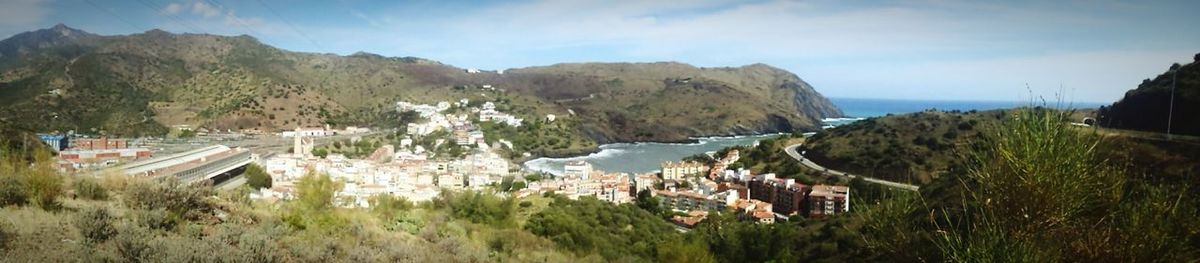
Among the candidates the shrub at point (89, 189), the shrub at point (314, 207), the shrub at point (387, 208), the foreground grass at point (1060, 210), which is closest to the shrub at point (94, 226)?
the shrub at point (314, 207)

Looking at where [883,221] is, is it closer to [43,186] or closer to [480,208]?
[43,186]

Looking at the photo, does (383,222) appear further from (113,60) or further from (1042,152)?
(113,60)

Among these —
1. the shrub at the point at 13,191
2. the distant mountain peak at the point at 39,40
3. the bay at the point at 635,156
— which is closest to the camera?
the shrub at the point at 13,191

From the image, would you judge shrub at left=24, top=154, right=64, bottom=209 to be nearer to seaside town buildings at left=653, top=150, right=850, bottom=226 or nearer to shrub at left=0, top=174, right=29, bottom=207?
shrub at left=0, top=174, right=29, bottom=207

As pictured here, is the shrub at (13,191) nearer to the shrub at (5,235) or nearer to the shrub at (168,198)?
the shrub at (168,198)

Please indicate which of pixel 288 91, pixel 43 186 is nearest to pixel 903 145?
pixel 43 186

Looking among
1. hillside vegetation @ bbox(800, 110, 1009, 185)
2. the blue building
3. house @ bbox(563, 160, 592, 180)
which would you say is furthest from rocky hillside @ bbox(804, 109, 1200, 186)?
the blue building

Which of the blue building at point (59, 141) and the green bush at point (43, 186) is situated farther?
the blue building at point (59, 141)

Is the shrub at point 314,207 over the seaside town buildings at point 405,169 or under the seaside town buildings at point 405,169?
over
